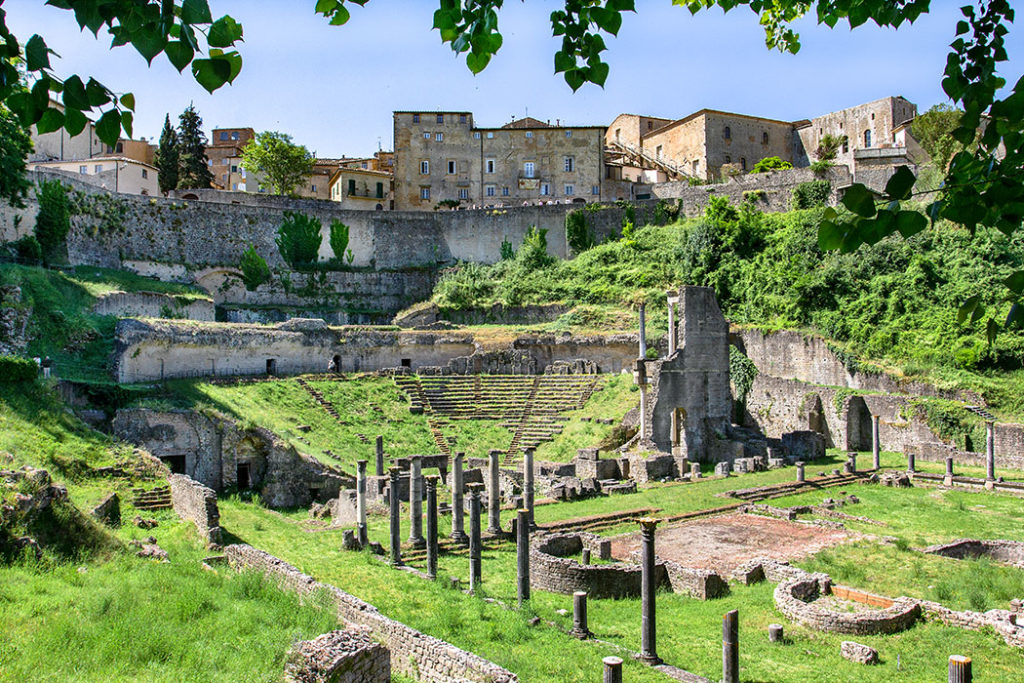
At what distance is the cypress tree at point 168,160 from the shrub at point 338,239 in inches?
630

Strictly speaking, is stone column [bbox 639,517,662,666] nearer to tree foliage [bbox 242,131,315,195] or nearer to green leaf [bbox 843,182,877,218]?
green leaf [bbox 843,182,877,218]

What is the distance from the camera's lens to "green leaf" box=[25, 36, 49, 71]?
9.86 feet

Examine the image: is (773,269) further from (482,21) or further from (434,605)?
(482,21)

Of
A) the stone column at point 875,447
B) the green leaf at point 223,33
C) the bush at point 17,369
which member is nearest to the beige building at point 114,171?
the bush at point 17,369

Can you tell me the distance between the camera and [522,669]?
9.84 meters

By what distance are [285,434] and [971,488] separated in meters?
22.1

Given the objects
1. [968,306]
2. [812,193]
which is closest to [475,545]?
[968,306]

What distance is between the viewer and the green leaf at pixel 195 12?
2984 mm

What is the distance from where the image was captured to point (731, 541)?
1800 cm

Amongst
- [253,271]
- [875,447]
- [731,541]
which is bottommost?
[731,541]

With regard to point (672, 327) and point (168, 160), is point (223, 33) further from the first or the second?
point (168, 160)

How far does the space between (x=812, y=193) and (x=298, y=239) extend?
31.6 meters

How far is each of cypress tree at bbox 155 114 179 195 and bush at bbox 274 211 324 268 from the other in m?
14.1

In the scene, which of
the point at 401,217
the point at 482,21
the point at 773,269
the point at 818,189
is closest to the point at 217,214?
the point at 401,217
